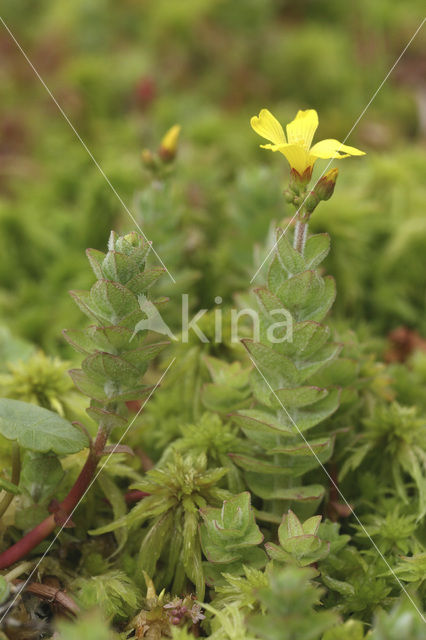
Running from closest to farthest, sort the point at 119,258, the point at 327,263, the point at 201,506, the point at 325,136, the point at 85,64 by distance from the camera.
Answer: the point at 119,258 < the point at 201,506 < the point at 327,263 < the point at 325,136 < the point at 85,64

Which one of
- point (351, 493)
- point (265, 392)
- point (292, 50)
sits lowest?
point (351, 493)

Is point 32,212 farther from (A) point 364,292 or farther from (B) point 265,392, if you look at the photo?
(B) point 265,392

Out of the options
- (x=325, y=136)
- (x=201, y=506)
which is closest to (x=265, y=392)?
(x=201, y=506)

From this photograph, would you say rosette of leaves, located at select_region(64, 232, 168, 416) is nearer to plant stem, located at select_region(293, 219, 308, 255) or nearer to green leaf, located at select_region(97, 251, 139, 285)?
green leaf, located at select_region(97, 251, 139, 285)

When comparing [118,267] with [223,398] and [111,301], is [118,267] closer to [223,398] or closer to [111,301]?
[111,301]

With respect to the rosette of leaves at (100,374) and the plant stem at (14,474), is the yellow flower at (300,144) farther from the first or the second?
the plant stem at (14,474)

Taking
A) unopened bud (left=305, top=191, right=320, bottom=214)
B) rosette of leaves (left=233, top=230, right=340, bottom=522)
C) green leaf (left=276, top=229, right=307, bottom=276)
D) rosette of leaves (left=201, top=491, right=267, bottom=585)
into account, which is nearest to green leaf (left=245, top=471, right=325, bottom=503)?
rosette of leaves (left=233, top=230, right=340, bottom=522)
